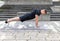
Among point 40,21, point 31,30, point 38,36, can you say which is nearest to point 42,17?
point 40,21

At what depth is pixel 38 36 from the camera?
7902mm

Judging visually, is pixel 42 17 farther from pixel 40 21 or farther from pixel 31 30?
pixel 31 30

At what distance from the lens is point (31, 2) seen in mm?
15062

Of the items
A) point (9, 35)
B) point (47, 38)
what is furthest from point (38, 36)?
point (9, 35)

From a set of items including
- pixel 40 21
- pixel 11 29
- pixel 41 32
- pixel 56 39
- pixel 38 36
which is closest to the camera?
pixel 56 39

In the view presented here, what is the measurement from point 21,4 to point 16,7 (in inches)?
17.9

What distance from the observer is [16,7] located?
14.9 m

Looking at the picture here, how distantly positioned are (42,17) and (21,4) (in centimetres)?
341

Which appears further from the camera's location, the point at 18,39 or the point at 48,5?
the point at 48,5

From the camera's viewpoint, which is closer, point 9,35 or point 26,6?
point 9,35

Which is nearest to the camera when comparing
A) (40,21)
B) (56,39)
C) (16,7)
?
(56,39)

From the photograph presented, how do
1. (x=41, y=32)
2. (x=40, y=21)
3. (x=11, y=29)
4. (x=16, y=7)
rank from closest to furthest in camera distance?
(x=41, y=32) < (x=11, y=29) < (x=40, y=21) < (x=16, y=7)

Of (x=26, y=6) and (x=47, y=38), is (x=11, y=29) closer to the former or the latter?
(x=47, y=38)

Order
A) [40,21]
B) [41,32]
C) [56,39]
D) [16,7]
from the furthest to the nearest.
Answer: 1. [16,7]
2. [40,21]
3. [41,32]
4. [56,39]
